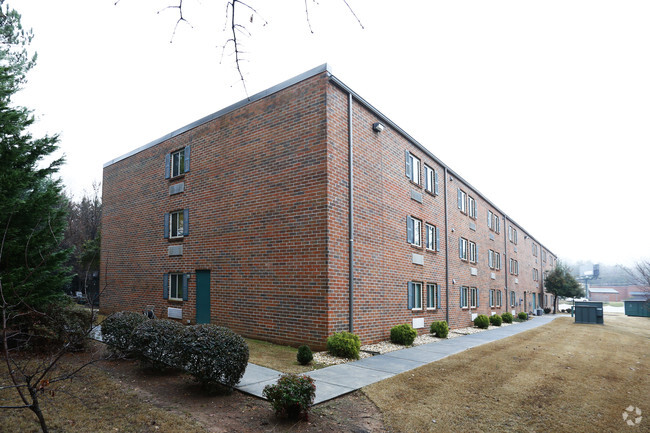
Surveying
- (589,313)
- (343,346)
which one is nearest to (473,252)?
(589,313)

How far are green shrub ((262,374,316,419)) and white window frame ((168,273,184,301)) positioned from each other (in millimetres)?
11019

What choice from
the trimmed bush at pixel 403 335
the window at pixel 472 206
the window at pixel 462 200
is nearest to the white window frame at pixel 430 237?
the window at pixel 462 200

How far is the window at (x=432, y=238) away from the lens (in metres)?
18.0

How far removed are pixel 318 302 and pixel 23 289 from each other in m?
6.93

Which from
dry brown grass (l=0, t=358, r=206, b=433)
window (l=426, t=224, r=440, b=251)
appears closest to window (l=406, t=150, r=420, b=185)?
window (l=426, t=224, r=440, b=251)

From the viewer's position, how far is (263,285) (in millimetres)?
12539

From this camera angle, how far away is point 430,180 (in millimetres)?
19141

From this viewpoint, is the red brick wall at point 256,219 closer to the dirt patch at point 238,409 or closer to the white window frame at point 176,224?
the white window frame at point 176,224

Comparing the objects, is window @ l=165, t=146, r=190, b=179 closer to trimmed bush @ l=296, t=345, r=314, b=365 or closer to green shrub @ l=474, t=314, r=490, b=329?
trimmed bush @ l=296, t=345, r=314, b=365

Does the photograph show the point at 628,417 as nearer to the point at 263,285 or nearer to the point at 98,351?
the point at 263,285

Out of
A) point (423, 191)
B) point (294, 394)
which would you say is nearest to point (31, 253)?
point (294, 394)

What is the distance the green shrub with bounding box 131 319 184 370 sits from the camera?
7590 mm

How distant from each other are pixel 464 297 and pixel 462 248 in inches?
103

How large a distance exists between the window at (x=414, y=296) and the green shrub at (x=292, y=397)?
990 centimetres
